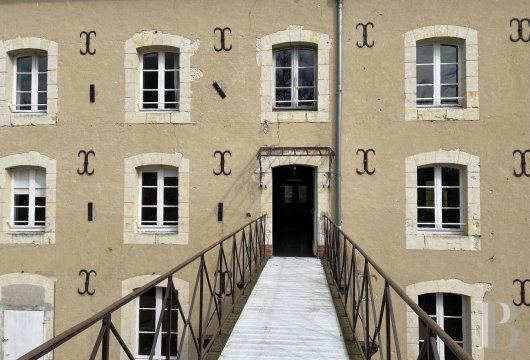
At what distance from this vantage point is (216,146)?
7426 mm

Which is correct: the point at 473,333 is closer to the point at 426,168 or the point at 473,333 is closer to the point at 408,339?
the point at 408,339

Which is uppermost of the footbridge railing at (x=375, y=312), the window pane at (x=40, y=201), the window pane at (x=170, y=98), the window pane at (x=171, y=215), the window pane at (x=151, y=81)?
the window pane at (x=151, y=81)

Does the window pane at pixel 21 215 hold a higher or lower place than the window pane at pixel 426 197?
lower

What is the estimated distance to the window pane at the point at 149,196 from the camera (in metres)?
7.69

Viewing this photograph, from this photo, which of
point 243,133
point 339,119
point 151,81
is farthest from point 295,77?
point 151,81

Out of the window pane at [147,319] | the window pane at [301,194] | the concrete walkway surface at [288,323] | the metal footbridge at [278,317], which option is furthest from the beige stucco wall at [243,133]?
the window pane at [301,194]

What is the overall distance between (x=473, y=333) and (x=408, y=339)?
1077 millimetres

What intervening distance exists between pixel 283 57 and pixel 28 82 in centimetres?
517

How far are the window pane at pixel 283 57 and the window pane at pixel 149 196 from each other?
3443 millimetres

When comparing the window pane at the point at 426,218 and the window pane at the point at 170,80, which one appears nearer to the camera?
the window pane at the point at 426,218

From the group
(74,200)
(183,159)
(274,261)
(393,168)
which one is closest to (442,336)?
(274,261)

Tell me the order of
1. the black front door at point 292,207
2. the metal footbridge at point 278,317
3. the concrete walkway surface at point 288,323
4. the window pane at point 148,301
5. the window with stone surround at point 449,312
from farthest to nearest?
the black front door at point 292,207
the window pane at point 148,301
the window with stone surround at point 449,312
the concrete walkway surface at point 288,323
the metal footbridge at point 278,317

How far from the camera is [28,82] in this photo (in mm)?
8008

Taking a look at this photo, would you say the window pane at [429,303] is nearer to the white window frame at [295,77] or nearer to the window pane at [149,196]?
the white window frame at [295,77]
